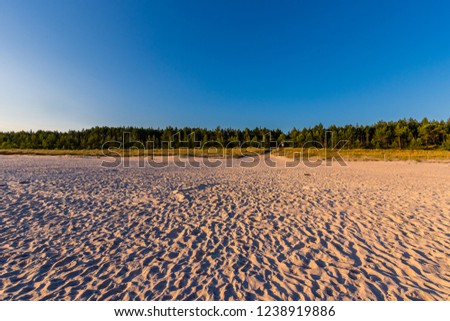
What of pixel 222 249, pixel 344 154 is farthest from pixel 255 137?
pixel 222 249

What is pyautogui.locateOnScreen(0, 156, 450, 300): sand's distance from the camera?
4.00m

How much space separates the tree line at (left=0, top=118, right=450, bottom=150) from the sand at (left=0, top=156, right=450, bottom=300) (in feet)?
281

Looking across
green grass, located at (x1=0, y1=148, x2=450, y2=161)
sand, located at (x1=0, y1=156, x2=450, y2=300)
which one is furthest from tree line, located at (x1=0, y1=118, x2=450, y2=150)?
sand, located at (x1=0, y1=156, x2=450, y2=300)

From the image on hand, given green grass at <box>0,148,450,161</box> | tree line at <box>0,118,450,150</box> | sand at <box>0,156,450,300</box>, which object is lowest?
sand at <box>0,156,450,300</box>

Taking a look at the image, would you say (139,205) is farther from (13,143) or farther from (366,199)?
(13,143)

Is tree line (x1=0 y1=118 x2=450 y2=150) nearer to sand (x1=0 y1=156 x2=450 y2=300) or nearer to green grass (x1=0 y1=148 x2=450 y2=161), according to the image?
green grass (x1=0 y1=148 x2=450 y2=161)

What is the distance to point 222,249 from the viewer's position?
18.0ft

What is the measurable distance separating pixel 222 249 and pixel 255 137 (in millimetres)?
97858

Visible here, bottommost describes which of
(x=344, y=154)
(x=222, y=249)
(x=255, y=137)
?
(x=222, y=249)

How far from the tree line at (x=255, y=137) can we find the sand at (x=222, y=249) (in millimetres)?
85728

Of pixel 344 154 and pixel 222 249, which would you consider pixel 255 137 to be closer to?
pixel 344 154

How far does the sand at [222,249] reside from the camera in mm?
4004

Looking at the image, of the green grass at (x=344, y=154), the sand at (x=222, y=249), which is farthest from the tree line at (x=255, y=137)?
the sand at (x=222, y=249)
